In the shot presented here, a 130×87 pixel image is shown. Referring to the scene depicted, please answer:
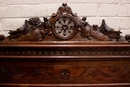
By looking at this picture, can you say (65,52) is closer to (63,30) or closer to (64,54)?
(64,54)

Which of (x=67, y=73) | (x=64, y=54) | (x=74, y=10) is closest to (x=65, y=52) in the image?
(x=64, y=54)

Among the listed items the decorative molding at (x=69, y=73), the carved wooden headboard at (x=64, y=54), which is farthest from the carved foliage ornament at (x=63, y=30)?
the decorative molding at (x=69, y=73)

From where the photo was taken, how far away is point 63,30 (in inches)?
44.6

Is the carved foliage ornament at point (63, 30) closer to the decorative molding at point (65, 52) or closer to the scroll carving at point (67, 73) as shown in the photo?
the decorative molding at point (65, 52)

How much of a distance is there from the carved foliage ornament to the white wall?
96mm

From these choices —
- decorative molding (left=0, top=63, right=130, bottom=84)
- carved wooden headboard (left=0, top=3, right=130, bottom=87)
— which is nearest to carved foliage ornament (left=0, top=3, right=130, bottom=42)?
carved wooden headboard (left=0, top=3, right=130, bottom=87)

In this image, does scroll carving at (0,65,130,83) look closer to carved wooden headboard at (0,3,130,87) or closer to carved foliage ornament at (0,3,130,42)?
carved wooden headboard at (0,3,130,87)

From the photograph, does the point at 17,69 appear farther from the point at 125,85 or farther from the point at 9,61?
the point at 125,85

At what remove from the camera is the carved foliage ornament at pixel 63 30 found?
1.11 m

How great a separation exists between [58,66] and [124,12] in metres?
0.56

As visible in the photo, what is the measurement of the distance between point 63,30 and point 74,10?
17 centimetres

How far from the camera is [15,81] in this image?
45.1 inches

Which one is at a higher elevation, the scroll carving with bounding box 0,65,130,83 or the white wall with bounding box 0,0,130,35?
the white wall with bounding box 0,0,130,35

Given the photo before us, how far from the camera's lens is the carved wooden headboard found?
1.10m
